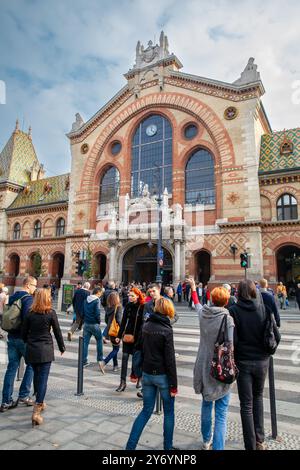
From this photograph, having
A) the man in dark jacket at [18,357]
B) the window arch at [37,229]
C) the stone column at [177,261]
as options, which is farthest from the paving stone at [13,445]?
the window arch at [37,229]

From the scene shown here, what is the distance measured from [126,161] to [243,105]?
11230 mm

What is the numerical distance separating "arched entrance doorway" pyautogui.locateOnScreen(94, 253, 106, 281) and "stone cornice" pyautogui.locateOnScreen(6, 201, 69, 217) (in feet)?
24.0

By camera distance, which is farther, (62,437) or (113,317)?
(113,317)

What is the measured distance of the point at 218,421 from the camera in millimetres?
3504

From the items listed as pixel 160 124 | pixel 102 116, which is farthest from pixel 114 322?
pixel 102 116

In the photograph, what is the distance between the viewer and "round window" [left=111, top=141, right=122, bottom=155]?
99.9 ft

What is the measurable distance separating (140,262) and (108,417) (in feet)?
74.6

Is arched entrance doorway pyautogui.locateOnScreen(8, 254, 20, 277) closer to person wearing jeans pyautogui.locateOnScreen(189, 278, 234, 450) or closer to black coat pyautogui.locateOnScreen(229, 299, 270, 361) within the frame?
person wearing jeans pyautogui.locateOnScreen(189, 278, 234, 450)

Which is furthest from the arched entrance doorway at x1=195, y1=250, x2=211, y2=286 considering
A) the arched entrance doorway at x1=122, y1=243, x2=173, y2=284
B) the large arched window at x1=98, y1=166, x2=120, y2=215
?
the large arched window at x1=98, y1=166, x2=120, y2=215

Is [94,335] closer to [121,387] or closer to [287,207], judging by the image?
[121,387]

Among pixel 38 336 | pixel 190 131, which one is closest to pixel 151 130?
pixel 190 131

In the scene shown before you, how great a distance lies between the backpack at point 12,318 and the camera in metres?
5.09

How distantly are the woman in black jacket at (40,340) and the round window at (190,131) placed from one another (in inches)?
959
